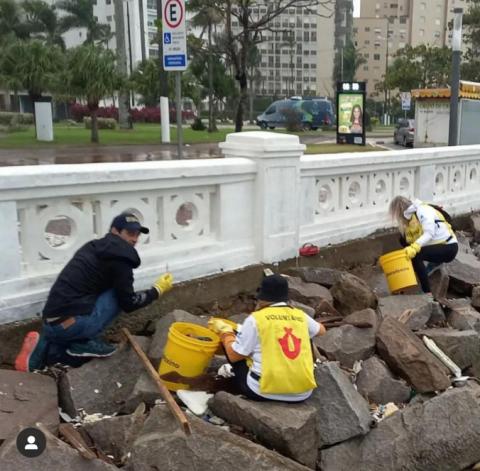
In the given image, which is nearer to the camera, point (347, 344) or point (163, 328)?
point (163, 328)

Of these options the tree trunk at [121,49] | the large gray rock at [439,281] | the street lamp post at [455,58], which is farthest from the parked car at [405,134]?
the large gray rock at [439,281]

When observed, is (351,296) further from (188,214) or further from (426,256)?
(188,214)

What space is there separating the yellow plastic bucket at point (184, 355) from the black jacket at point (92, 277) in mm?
399

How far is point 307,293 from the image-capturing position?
5.41 metres

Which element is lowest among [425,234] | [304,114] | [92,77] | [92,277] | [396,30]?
[304,114]

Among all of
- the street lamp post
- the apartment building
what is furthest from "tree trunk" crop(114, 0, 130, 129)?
the apartment building

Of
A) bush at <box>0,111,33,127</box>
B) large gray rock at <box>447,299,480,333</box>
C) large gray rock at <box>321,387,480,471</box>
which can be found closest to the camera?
large gray rock at <box>321,387,480,471</box>

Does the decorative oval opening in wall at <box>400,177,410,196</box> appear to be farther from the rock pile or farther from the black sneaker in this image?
the black sneaker

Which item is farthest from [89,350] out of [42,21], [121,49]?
[42,21]

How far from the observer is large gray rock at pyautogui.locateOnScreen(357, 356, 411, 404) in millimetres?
4316

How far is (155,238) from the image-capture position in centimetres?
489

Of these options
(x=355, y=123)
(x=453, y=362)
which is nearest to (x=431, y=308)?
(x=453, y=362)

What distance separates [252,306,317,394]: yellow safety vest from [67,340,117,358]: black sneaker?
1.07 metres

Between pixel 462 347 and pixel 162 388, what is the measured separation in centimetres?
243
